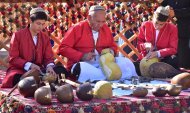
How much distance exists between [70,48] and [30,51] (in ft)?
1.69

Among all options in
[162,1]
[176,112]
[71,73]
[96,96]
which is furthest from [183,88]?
[162,1]

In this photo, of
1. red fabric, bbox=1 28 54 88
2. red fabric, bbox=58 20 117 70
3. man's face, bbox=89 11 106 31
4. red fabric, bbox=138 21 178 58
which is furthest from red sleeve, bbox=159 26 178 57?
red fabric, bbox=1 28 54 88

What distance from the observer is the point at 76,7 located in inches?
210

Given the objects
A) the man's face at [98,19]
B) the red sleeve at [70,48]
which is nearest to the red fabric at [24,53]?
the red sleeve at [70,48]

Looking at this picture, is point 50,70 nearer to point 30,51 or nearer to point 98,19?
point 30,51

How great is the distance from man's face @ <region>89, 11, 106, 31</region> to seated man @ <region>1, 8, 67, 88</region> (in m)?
0.53

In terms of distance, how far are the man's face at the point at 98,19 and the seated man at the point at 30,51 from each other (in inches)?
20.8

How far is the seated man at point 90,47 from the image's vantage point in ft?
13.5

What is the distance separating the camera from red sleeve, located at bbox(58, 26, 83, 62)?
13.9ft

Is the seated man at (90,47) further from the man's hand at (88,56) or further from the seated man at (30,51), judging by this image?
the seated man at (30,51)

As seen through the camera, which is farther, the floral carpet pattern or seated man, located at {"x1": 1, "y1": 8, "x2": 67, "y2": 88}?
seated man, located at {"x1": 1, "y1": 8, "x2": 67, "y2": 88}

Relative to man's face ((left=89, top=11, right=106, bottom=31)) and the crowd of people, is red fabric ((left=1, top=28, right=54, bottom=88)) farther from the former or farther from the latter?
man's face ((left=89, top=11, right=106, bottom=31))

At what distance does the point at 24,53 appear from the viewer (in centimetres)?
389

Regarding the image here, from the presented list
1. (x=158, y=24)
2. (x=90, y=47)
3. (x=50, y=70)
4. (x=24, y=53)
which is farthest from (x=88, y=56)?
(x=158, y=24)
